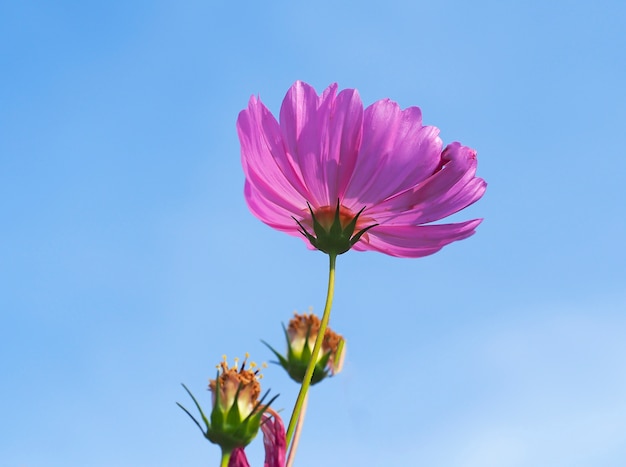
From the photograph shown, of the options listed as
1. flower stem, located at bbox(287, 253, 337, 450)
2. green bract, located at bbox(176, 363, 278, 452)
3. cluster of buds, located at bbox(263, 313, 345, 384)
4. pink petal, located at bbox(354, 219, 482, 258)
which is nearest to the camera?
flower stem, located at bbox(287, 253, 337, 450)

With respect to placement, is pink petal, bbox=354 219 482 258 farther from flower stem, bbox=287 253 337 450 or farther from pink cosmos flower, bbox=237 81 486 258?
flower stem, bbox=287 253 337 450

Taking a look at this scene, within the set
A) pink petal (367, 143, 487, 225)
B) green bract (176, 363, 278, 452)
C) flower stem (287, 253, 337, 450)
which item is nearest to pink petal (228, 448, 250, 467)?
flower stem (287, 253, 337, 450)

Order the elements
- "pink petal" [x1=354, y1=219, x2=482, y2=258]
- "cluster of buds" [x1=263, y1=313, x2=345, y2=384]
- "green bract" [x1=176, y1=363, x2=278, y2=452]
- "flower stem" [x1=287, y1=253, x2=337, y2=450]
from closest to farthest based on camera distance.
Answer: "flower stem" [x1=287, y1=253, x2=337, y2=450] → "green bract" [x1=176, y1=363, x2=278, y2=452] → "pink petal" [x1=354, y1=219, x2=482, y2=258] → "cluster of buds" [x1=263, y1=313, x2=345, y2=384]

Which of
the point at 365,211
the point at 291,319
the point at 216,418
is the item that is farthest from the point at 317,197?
the point at 291,319

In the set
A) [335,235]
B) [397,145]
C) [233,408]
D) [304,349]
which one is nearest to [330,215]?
[335,235]

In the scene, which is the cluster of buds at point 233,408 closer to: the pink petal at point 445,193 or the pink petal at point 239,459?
the pink petal at point 239,459

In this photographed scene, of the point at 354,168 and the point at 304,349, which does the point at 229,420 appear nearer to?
the point at 354,168
